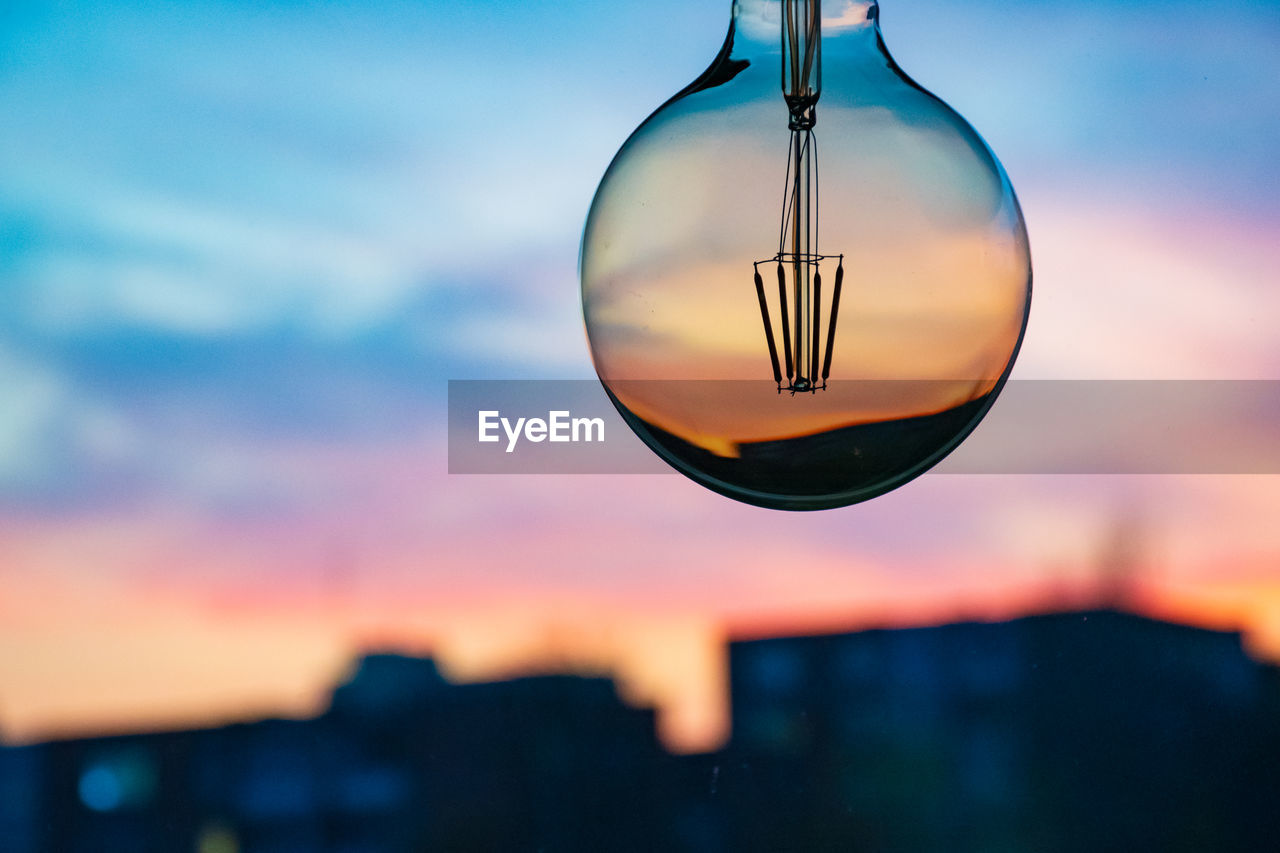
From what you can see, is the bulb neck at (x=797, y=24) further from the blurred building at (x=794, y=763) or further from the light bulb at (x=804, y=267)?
the blurred building at (x=794, y=763)

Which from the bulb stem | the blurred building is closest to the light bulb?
the bulb stem

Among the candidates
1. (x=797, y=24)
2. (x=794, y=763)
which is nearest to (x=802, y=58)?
(x=797, y=24)

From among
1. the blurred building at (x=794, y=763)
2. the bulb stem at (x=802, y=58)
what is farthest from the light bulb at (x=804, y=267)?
the blurred building at (x=794, y=763)

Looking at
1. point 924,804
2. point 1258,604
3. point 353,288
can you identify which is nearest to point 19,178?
point 353,288

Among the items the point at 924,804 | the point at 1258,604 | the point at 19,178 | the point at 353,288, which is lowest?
the point at 924,804

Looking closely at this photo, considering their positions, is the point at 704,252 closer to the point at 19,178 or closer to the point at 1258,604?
the point at 19,178
